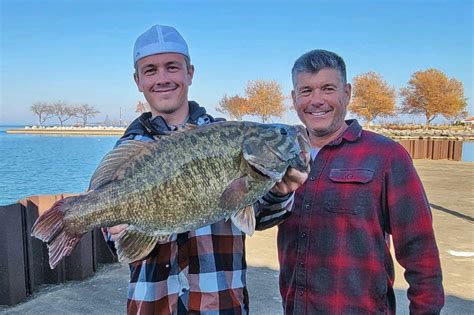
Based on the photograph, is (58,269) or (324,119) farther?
(58,269)

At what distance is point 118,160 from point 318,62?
1.53 m

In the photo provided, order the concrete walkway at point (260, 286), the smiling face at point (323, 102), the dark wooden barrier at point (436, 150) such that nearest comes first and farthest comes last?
the smiling face at point (323, 102), the concrete walkway at point (260, 286), the dark wooden barrier at point (436, 150)

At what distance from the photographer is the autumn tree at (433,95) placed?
199 feet

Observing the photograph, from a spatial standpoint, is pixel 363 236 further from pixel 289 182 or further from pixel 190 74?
pixel 190 74

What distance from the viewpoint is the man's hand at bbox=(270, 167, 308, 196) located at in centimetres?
232

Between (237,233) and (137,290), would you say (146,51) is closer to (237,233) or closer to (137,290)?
(237,233)

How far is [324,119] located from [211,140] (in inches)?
39.8

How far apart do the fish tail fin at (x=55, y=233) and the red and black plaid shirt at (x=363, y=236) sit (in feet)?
4.73

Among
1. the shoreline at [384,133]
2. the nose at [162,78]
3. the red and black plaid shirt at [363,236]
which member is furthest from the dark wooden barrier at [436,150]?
the nose at [162,78]

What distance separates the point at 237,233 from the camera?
2678 mm

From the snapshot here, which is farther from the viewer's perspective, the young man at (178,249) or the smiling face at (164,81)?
the smiling face at (164,81)

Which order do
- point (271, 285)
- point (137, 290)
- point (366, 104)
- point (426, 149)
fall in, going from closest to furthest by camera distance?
point (137, 290) → point (271, 285) → point (426, 149) → point (366, 104)

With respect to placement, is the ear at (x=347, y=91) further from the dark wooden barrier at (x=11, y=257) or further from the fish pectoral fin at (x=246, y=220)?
the dark wooden barrier at (x=11, y=257)

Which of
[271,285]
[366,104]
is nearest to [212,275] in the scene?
[271,285]
